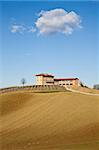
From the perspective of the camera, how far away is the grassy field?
2159 centimetres

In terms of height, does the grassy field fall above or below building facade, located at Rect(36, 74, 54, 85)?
below

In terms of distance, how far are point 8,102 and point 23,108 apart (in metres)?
3.78

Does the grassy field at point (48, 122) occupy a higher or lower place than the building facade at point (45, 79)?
lower

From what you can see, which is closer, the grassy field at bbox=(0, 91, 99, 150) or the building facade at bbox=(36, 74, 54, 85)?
the grassy field at bbox=(0, 91, 99, 150)

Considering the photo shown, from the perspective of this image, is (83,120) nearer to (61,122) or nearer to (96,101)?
(61,122)

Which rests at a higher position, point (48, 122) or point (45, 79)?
point (45, 79)

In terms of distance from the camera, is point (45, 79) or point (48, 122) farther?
point (45, 79)

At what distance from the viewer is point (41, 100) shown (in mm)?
44656

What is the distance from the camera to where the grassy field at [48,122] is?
21.6 meters

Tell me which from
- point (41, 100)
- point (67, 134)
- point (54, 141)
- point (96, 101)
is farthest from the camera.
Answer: point (41, 100)

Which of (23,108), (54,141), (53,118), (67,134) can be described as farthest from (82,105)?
(54,141)

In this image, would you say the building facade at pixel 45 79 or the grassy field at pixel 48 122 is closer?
the grassy field at pixel 48 122

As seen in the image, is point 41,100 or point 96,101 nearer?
point 96,101

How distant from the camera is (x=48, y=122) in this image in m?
30.8
